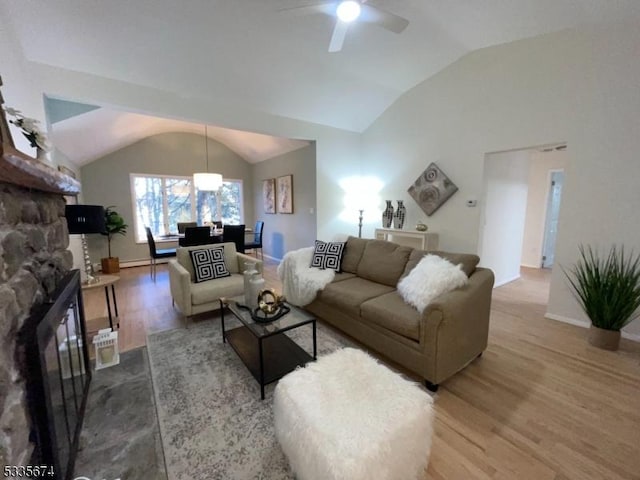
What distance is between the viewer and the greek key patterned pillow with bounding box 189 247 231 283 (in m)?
3.14

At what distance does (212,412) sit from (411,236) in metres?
3.65

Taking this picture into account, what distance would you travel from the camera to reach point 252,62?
3.35 metres

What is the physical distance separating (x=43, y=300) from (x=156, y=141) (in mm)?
5752

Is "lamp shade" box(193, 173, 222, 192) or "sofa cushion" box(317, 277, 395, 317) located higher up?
"lamp shade" box(193, 173, 222, 192)

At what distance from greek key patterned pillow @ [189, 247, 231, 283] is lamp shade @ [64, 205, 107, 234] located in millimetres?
983

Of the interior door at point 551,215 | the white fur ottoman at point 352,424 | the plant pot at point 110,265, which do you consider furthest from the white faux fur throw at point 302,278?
the interior door at point 551,215

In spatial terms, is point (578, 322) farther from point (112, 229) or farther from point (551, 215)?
point (112, 229)

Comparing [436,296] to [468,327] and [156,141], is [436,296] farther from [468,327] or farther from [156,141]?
[156,141]

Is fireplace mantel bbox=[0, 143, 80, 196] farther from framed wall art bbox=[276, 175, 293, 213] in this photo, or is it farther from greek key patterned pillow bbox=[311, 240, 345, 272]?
framed wall art bbox=[276, 175, 293, 213]

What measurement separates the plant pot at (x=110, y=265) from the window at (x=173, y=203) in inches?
28.9

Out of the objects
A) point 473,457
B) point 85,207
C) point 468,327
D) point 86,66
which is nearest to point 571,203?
point 468,327

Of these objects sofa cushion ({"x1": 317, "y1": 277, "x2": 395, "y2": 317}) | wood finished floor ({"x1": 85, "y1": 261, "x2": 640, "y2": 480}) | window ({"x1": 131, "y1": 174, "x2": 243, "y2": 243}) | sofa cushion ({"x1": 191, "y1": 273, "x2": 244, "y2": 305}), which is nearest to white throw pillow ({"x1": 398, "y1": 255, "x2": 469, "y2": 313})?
sofa cushion ({"x1": 317, "y1": 277, "x2": 395, "y2": 317})

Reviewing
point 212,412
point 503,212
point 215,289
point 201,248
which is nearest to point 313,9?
point 201,248

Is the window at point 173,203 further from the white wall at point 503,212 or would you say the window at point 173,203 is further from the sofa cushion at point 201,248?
the white wall at point 503,212
